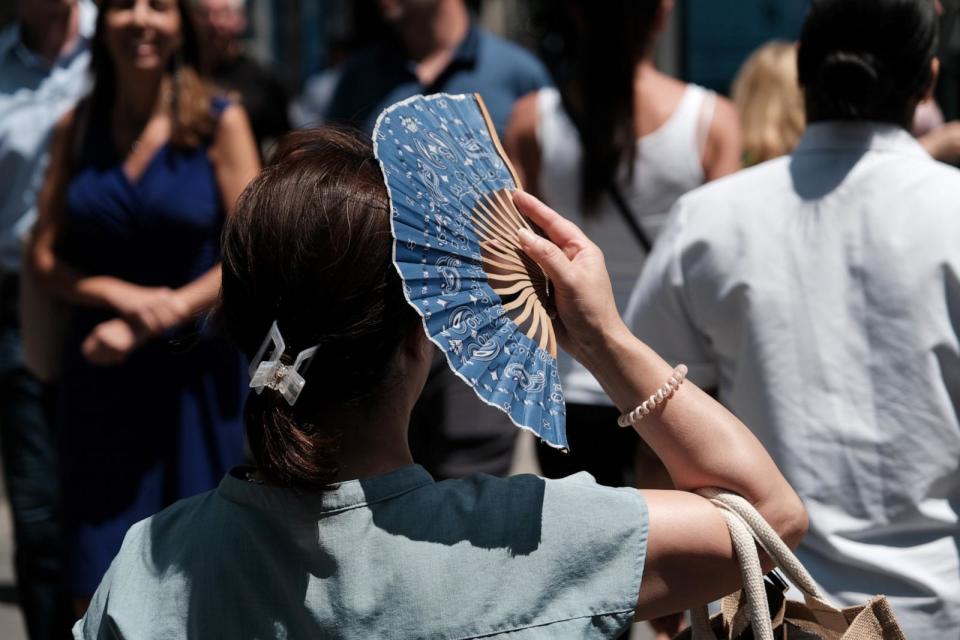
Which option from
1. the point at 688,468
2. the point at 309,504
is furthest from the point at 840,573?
the point at 309,504

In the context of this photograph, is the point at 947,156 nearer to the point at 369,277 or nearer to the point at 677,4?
the point at 369,277

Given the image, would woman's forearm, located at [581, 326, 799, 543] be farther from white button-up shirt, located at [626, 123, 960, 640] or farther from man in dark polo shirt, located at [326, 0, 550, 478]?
man in dark polo shirt, located at [326, 0, 550, 478]

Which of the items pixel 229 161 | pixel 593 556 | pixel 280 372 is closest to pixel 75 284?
pixel 229 161

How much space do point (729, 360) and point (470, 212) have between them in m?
0.97

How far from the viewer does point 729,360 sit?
2.33m

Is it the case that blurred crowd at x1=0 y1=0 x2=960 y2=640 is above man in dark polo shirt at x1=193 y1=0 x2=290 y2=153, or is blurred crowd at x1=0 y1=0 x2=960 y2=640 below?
above

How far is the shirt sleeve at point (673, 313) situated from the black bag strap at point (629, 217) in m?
0.97

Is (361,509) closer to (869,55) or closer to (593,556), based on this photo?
(593,556)

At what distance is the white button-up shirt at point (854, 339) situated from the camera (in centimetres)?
212

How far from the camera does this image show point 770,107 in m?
4.08

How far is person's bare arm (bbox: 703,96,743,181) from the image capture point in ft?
11.1

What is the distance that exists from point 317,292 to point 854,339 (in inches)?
41.5

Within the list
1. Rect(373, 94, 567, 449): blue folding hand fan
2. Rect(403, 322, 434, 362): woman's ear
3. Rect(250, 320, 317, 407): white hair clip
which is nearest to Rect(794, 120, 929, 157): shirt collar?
Rect(373, 94, 567, 449): blue folding hand fan

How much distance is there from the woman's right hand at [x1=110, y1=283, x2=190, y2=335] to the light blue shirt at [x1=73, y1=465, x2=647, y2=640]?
1.83 meters
